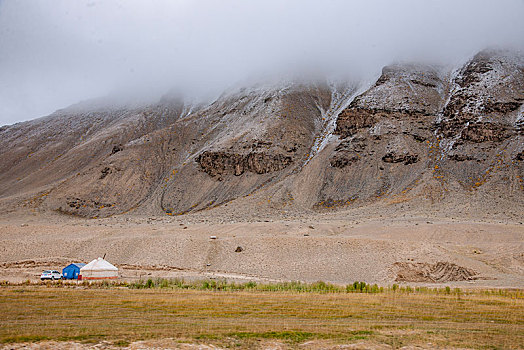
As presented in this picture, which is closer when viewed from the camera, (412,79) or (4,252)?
(4,252)

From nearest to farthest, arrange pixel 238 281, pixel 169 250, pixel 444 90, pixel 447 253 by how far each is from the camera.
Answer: pixel 238 281 → pixel 447 253 → pixel 169 250 → pixel 444 90

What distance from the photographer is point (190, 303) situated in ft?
46.5

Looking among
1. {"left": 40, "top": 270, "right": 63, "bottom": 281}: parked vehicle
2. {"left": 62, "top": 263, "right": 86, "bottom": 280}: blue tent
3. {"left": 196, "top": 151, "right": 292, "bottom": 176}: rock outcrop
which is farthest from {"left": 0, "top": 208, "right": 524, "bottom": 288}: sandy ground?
{"left": 196, "top": 151, "right": 292, "bottom": 176}: rock outcrop

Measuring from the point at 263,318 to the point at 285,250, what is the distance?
19.4 meters

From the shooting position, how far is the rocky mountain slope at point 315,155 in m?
55.3

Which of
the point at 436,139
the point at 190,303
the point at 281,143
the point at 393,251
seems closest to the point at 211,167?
the point at 281,143

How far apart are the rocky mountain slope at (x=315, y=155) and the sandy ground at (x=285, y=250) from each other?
45.1 ft

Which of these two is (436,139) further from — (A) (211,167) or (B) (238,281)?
(B) (238,281)

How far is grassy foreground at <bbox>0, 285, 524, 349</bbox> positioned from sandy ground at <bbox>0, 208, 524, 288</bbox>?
9029mm

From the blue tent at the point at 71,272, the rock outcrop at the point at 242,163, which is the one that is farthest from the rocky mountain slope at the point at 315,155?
the blue tent at the point at 71,272

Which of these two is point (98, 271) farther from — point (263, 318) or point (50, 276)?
point (263, 318)

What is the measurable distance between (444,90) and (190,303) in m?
71.6

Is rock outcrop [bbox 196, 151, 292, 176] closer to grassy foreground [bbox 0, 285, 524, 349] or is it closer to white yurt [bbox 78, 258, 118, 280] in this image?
white yurt [bbox 78, 258, 118, 280]

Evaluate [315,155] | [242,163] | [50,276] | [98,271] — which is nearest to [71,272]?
[50,276]
